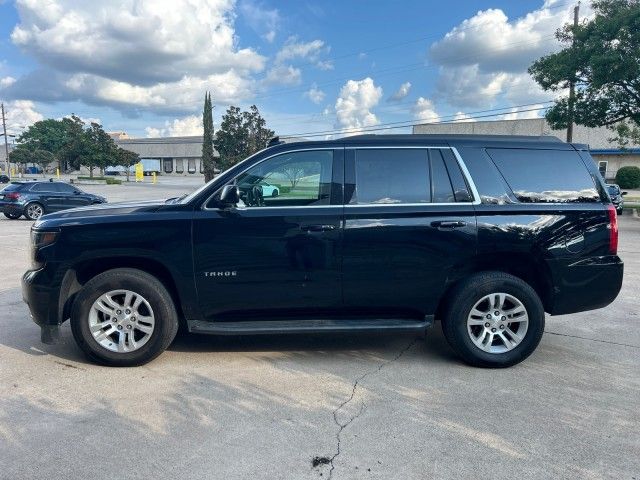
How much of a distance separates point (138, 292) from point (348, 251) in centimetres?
180

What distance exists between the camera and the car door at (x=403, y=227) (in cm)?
423

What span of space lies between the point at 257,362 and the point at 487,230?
232 cm

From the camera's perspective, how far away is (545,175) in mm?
4473

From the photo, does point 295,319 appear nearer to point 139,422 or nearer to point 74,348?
point 139,422

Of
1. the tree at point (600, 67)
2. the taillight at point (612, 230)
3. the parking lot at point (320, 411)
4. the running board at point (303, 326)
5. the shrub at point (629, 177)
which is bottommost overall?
the parking lot at point (320, 411)

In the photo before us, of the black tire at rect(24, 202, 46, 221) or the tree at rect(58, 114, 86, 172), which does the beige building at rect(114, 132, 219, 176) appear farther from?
the black tire at rect(24, 202, 46, 221)

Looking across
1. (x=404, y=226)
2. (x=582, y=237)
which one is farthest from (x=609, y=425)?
(x=404, y=226)

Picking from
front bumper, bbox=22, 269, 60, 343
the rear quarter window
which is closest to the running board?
front bumper, bbox=22, 269, 60, 343

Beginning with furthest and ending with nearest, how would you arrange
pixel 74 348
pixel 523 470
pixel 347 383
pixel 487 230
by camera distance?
pixel 74 348 → pixel 487 230 → pixel 347 383 → pixel 523 470

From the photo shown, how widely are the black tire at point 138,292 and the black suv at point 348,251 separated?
0.01 m

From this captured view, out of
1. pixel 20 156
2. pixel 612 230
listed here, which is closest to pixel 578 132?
pixel 612 230

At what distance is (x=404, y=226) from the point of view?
4234 mm

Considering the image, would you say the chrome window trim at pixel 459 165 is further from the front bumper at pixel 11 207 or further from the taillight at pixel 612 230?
the front bumper at pixel 11 207

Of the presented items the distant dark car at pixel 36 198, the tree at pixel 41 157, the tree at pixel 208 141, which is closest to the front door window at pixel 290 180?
the distant dark car at pixel 36 198
